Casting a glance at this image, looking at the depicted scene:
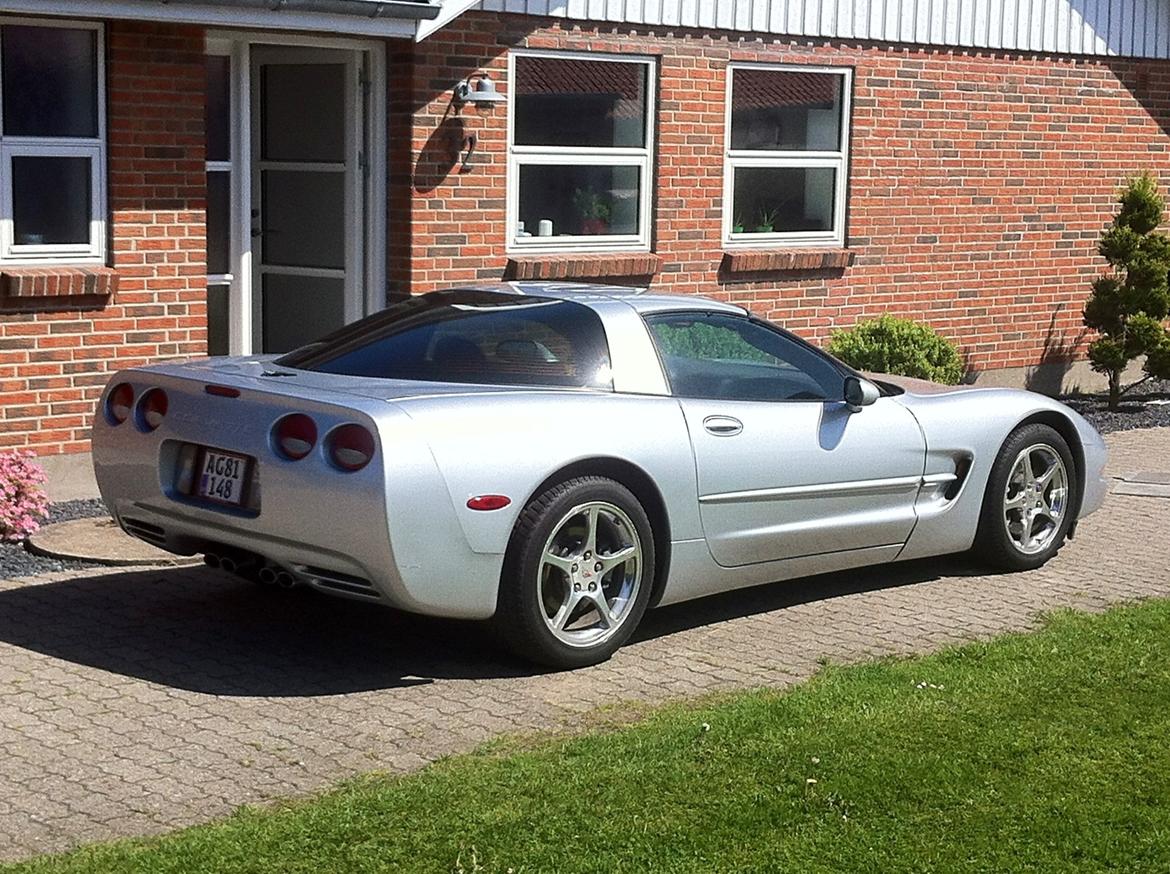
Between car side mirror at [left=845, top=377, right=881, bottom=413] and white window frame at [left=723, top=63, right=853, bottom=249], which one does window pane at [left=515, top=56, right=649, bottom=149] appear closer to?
white window frame at [left=723, top=63, right=853, bottom=249]

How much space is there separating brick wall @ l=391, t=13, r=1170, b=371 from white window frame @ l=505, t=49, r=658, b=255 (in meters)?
0.08

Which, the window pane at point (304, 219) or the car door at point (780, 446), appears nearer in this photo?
the car door at point (780, 446)

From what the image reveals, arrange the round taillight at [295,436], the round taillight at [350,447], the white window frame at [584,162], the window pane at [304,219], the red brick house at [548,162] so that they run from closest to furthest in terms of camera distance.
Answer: the round taillight at [350,447]
the round taillight at [295,436]
the red brick house at [548,162]
the window pane at [304,219]
the white window frame at [584,162]

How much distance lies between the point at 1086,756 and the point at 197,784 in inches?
108

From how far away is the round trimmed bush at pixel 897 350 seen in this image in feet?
41.7

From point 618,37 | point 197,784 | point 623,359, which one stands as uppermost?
point 618,37

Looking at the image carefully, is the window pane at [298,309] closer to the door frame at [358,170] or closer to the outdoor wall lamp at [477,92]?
the door frame at [358,170]

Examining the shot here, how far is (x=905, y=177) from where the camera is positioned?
14625mm

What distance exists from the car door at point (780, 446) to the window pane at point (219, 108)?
4.75 metres

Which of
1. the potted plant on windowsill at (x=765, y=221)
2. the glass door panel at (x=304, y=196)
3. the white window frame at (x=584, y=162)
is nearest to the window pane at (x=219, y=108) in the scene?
the glass door panel at (x=304, y=196)

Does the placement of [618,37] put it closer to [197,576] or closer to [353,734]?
[197,576]

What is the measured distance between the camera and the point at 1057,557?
9.23 metres

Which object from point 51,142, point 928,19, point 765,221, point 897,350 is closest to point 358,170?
point 51,142

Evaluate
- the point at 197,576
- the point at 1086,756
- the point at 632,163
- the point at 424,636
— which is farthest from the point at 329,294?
the point at 1086,756
